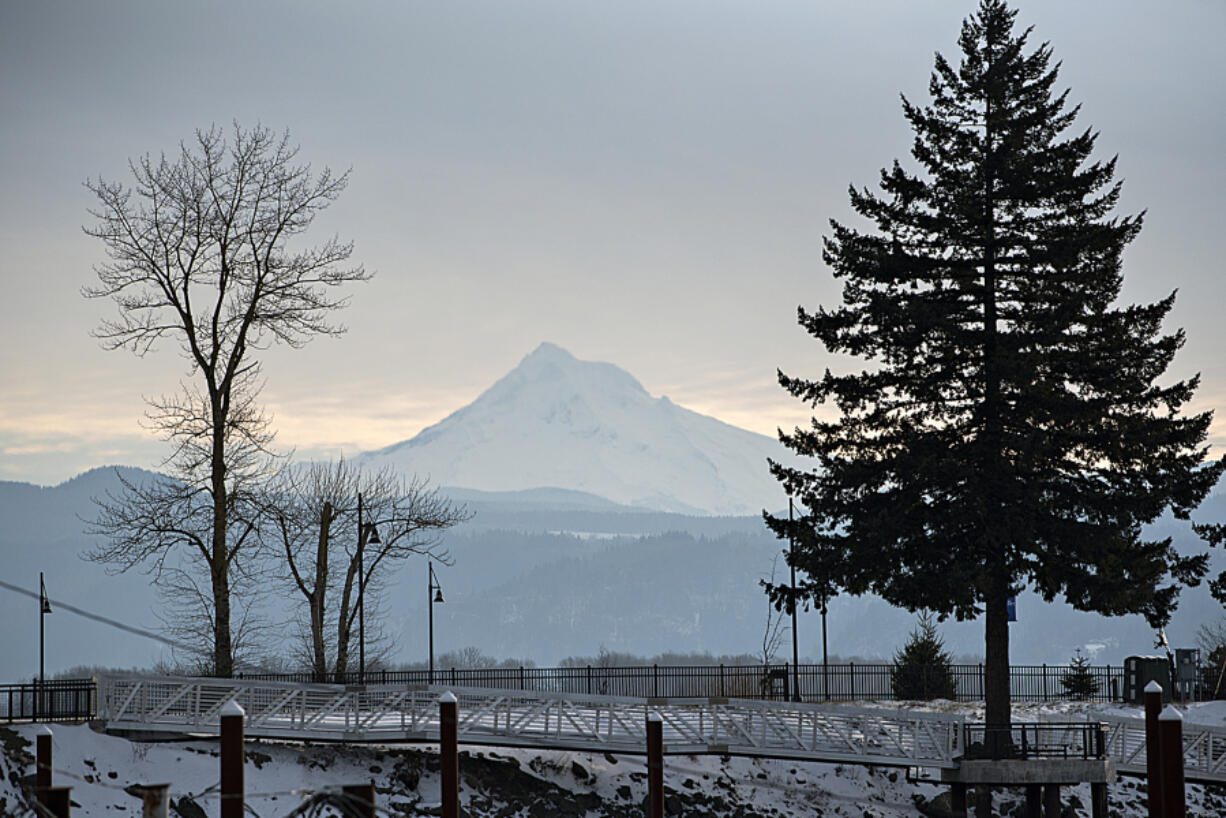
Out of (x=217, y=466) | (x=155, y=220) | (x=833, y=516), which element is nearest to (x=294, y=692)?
(x=217, y=466)

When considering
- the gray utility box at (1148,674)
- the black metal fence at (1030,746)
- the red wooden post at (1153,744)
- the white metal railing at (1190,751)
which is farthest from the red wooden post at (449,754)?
the gray utility box at (1148,674)

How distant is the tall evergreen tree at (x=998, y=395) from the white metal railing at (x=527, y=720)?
3086 millimetres

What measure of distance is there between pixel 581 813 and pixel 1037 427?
14.7 meters

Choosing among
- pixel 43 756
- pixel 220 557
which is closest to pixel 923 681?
pixel 220 557

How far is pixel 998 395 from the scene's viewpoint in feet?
113

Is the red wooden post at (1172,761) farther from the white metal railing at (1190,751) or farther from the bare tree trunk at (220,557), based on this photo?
the bare tree trunk at (220,557)

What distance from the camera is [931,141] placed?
36.2 metres

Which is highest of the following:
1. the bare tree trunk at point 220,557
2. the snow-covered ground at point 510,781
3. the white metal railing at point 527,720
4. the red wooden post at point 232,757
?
the bare tree trunk at point 220,557

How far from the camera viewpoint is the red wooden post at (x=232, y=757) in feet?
61.1

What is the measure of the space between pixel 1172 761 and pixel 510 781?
1555 cm

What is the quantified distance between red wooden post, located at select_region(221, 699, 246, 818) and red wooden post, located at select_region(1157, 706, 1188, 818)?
14769 millimetres

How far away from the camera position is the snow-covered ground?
28.5m

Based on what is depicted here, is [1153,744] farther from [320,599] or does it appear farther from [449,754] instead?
[320,599]

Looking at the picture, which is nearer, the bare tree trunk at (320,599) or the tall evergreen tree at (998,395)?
the tall evergreen tree at (998,395)
